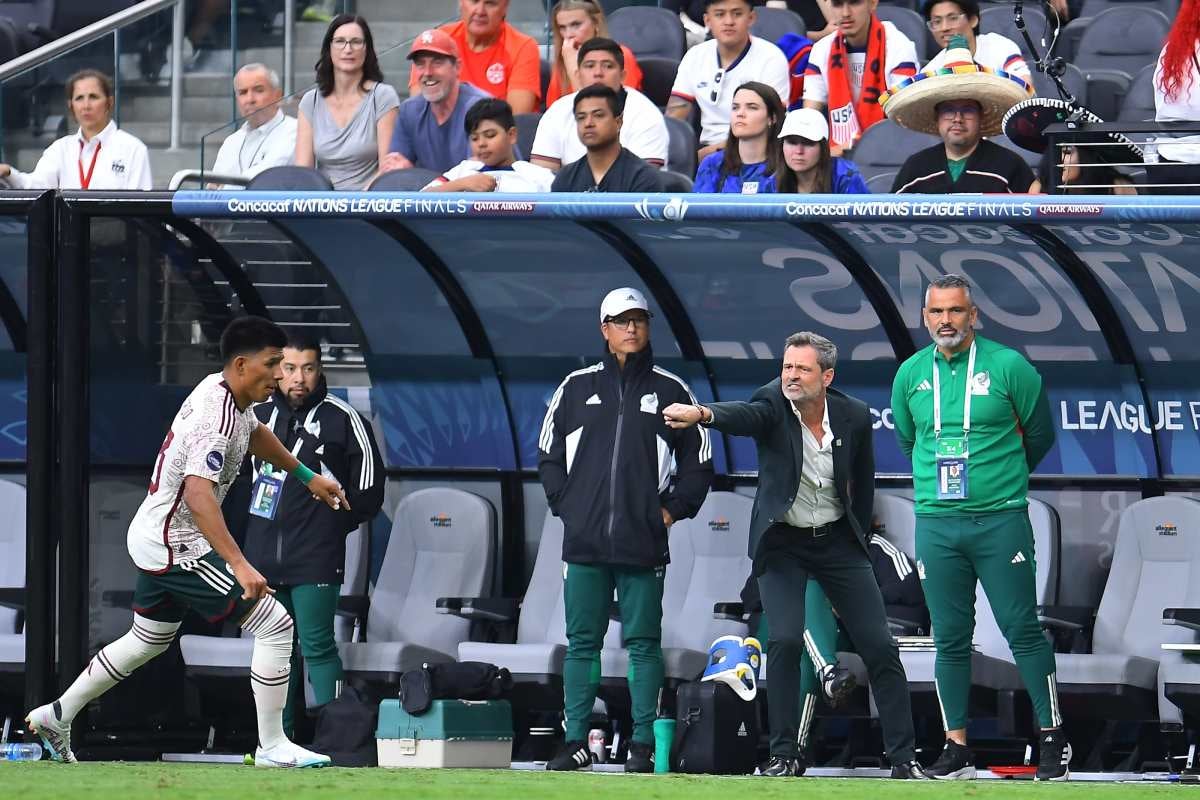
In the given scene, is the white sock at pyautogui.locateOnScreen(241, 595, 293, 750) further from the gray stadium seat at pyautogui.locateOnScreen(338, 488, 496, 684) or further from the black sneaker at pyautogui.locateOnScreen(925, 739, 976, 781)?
the black sneaker at pyautogui.locateOnScreen(925, 739, 976, 781)

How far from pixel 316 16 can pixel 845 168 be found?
191 inches

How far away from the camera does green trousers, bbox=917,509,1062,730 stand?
8602mm

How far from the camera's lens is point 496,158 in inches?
398

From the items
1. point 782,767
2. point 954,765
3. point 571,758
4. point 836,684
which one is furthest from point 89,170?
point 954,765

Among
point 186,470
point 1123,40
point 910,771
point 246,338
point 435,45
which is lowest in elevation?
point 910,771

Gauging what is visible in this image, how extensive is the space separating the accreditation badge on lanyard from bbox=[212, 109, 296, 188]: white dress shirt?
4191 mm

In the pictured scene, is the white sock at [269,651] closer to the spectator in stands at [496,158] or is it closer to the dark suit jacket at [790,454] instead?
the dark suit jacket at [790,454]

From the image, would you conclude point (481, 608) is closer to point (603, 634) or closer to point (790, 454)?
point (603, 634)

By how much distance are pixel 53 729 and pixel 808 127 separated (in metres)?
4.00

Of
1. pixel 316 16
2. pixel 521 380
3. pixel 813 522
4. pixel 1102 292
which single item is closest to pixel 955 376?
pixel 813 522

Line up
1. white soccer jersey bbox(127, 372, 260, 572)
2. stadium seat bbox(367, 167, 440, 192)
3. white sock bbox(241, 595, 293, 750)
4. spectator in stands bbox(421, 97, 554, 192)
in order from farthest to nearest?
stadium seat bbox(367, 167, 440, 192) < spectator in stands bbox(421, 97, 554, 192) < white sock bbox(241, 595, 293, 750) < white soccer jersey bbox(127, 372, 260, 572)

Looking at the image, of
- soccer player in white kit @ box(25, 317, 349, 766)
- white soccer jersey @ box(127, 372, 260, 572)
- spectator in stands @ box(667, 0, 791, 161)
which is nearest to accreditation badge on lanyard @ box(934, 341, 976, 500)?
soccer player in white kit @ box(25, 317, 349, 766)

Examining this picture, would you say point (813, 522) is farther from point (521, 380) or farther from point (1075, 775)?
point (521, 380)

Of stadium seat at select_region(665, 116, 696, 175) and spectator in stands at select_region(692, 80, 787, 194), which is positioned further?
stadium seat at select_region(665, 116, 696, 175)
